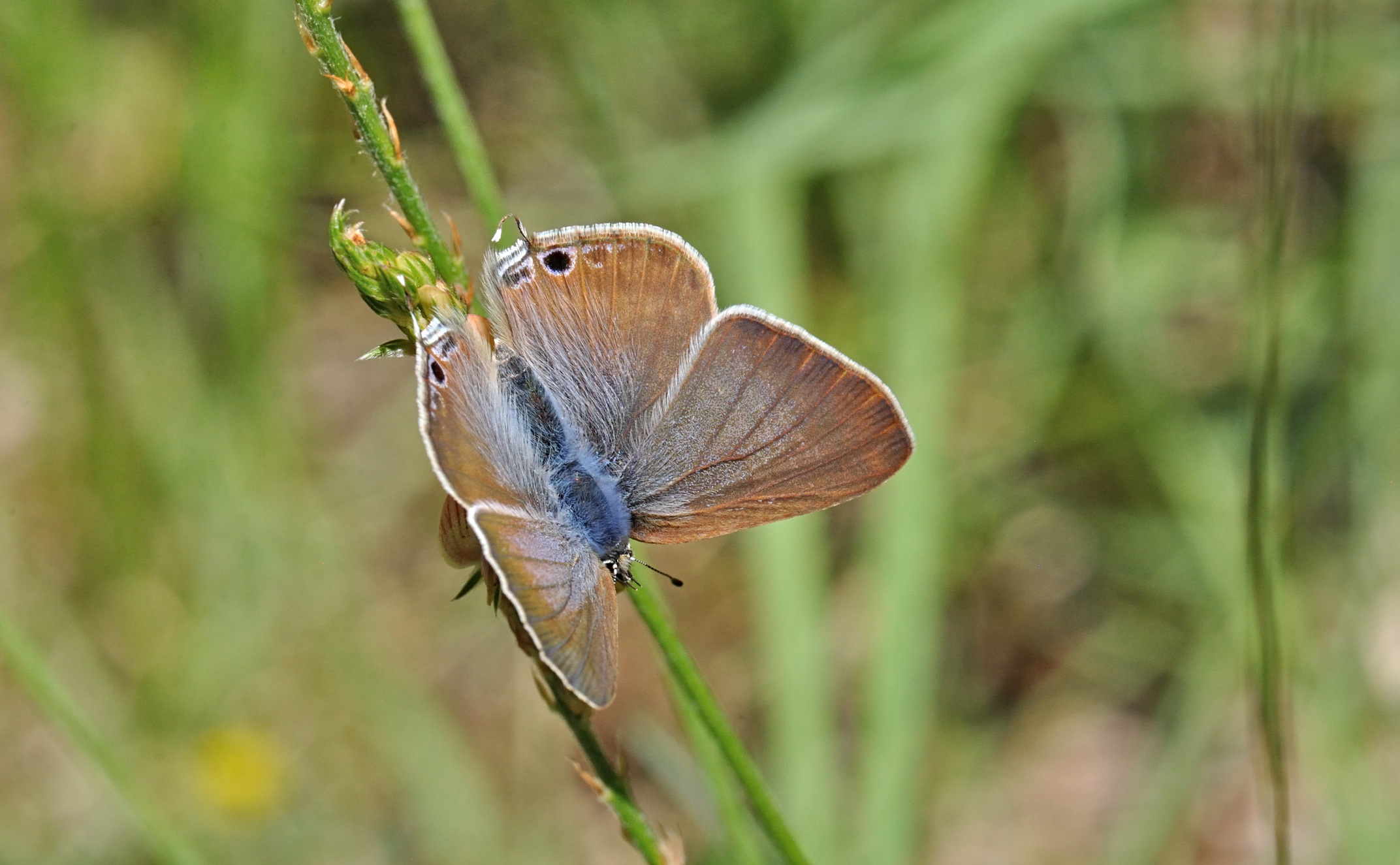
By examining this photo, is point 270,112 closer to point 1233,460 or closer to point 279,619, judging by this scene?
point 279,619

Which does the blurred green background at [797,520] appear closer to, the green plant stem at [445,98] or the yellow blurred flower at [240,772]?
the yellow blurred flower at [240,772]

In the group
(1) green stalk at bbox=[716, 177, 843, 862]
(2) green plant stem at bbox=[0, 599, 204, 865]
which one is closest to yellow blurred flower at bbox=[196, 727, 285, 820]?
(1) green stalk at bbox=[716, 177, 843, 862]

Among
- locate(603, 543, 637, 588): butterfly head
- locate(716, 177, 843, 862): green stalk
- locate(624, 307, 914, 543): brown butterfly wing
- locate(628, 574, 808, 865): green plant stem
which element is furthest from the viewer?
locate(716, 177, 843, 862): green stalk

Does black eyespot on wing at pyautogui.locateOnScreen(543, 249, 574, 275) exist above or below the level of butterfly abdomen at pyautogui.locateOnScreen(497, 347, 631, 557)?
above

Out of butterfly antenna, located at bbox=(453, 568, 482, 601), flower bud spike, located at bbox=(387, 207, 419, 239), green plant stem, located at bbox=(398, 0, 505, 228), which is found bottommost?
butterfly antenna, located at bbox=(453, 568, 482, 601)

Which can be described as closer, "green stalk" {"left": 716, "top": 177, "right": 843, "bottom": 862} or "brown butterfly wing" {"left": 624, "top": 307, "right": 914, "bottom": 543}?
"brown butterfly wing" {"left": 624, "top": 307, "right": 914, "bottom": 543}

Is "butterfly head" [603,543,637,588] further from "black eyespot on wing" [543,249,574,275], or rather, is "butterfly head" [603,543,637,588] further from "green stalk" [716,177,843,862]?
"green stalk" [716,177,843,862]

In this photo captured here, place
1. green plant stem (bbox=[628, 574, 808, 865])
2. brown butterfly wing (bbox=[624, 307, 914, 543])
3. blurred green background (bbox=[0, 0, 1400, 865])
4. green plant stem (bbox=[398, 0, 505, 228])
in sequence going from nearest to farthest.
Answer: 1. green plant stem (bbox=[628, 574, 808, 865])
2. green plant stem (bbox=[398, 0, 505, 228])
3. brown butterfly wing (bbox=[624, 307, 914, 543])
4. blurred green background (bbox=[0, 0, 1400, 865])

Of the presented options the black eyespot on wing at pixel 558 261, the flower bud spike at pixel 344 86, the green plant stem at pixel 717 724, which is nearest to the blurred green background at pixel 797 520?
the black eyespot on wing at pixel 558 261
